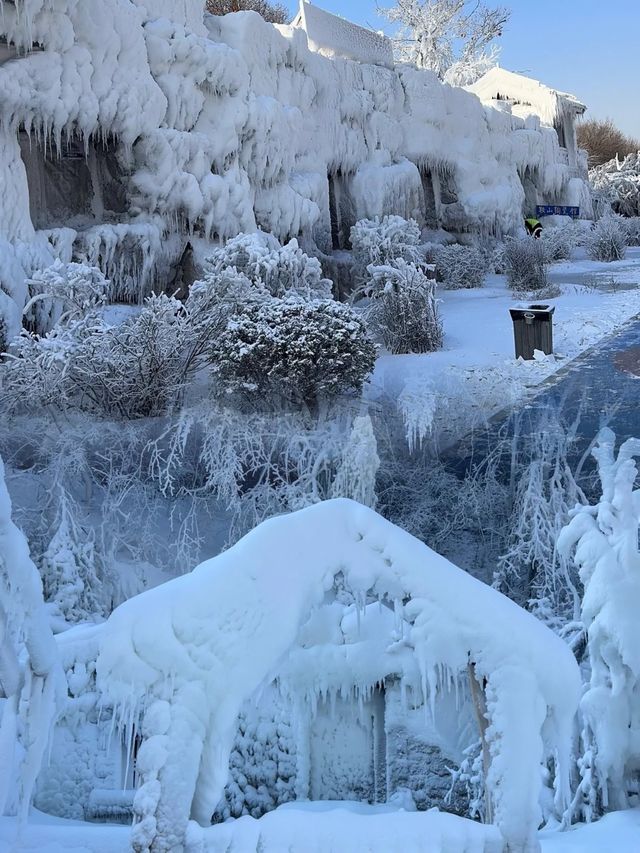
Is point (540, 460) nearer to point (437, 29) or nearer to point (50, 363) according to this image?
point (50, 363)

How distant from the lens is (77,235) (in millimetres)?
11477

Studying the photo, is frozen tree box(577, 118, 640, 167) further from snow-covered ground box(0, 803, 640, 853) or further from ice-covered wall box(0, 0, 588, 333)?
snow-covered ground box(0, 803, 640, 853)

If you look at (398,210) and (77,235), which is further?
(398,210)

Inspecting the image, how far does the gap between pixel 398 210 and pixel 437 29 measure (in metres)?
15.9

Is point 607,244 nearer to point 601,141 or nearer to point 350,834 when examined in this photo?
point 350,834

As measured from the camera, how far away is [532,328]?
10.9m

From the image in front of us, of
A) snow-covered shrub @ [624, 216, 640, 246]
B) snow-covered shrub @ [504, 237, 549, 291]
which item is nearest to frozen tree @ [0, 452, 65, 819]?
snow-covered shrub @ [504, 237, 549, 291]

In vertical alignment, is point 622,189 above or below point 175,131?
above

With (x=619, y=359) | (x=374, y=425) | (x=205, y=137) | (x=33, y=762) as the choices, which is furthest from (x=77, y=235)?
(x=33, y=762)

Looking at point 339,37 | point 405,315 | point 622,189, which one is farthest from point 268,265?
point 622,189

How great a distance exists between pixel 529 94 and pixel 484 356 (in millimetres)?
18760

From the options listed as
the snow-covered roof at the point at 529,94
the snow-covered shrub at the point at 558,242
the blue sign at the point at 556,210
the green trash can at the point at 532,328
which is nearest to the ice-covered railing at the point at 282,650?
the green trash can at the point at 532,328

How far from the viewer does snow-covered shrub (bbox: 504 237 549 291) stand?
17.2 metres

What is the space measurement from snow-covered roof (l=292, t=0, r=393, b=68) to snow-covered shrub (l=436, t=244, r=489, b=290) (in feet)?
14.5
